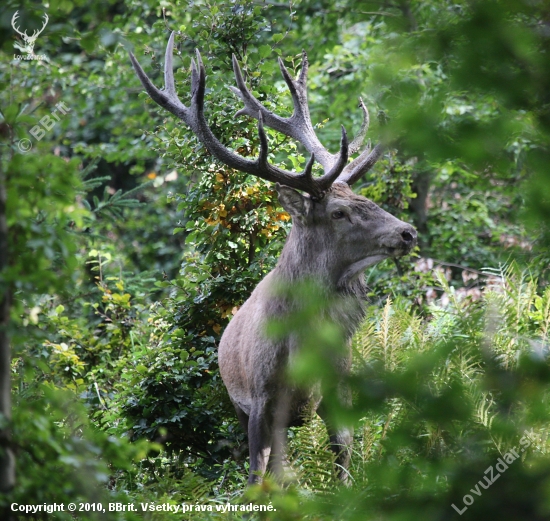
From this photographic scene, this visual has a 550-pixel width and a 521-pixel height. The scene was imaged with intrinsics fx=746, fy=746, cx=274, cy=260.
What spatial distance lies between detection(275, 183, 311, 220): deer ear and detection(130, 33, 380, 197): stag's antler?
0.08 meters

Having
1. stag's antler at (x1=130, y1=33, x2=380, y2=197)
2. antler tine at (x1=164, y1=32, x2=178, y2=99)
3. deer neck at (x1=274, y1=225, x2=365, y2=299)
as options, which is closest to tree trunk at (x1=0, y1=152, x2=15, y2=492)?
stag's antler at (x1=130, y1=33, x2=380, y2=197)

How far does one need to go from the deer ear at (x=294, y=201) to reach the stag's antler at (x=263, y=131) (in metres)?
0.08

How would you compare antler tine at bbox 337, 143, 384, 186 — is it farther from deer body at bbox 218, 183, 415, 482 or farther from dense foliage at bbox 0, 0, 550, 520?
dense foliage at bbox 0, 0, 550, 520

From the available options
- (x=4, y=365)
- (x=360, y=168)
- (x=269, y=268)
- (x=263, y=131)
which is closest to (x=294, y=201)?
(x=263, y=131)

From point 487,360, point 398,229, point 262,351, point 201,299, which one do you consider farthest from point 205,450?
point 487,360

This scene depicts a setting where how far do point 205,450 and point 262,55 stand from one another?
126 inches

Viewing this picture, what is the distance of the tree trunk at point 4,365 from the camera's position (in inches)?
79.7

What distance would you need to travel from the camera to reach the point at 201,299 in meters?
5.77

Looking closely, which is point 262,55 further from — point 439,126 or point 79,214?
point 439,126

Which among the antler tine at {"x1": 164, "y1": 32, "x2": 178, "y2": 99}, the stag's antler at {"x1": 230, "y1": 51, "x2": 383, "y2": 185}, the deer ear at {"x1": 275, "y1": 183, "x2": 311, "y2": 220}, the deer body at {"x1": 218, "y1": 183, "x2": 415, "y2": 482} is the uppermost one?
the antler tine at {"x1": 164, "y1": 32, "x2": 178, "y2": 99}

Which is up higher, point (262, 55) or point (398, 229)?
point (262, 55)

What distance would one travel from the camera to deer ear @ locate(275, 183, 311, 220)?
4.38 meters

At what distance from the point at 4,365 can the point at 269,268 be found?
12.0ft

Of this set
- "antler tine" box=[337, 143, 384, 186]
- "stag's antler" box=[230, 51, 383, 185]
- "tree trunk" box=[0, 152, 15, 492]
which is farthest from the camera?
"stag's antler" box=[230, 51, 383, 185]
